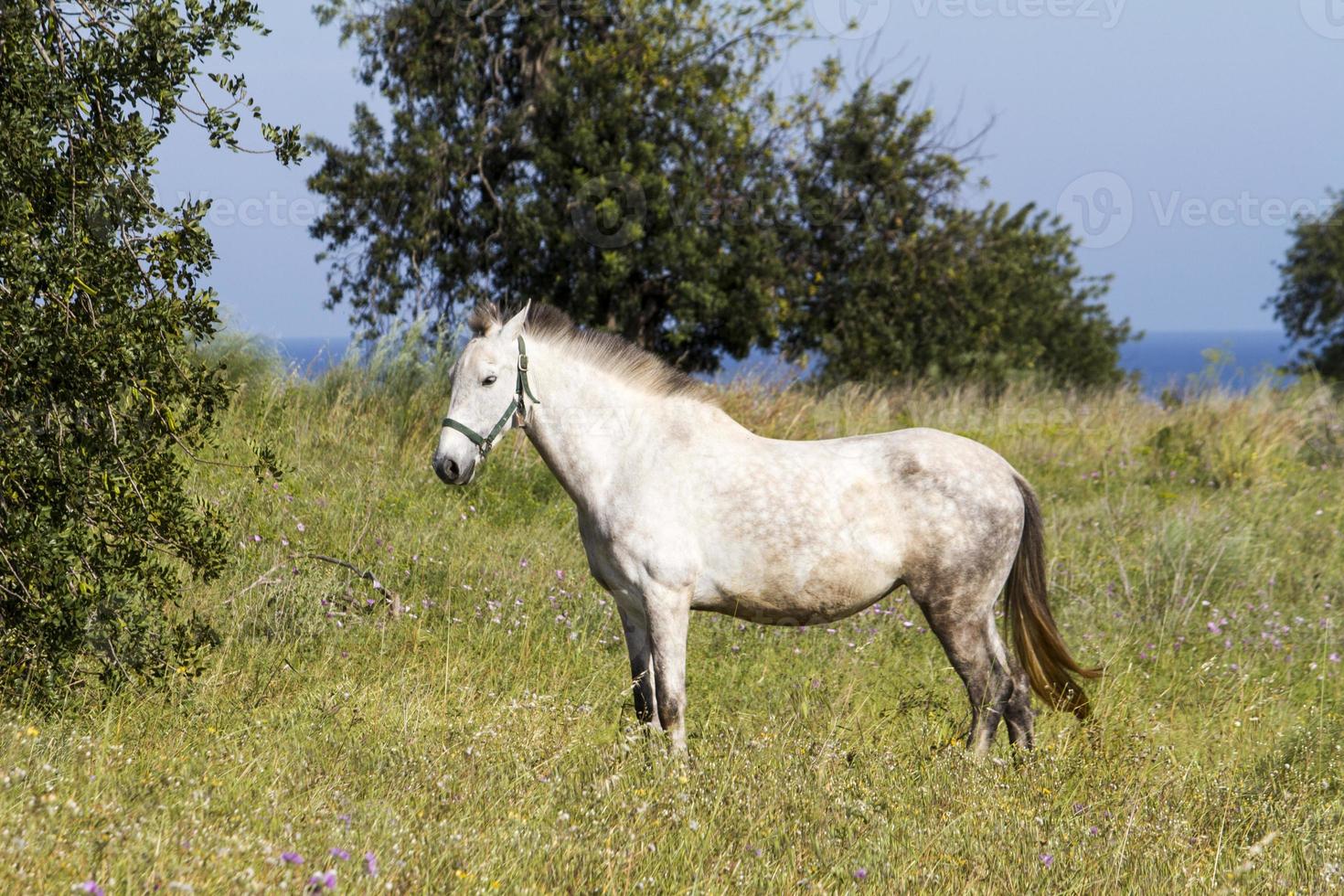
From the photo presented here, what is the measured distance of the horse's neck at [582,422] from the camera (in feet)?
15.9

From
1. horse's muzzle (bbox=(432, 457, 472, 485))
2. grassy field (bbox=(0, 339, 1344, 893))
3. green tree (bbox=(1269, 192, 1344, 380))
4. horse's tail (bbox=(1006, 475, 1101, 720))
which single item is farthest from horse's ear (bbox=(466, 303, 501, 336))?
green tree (bbox=(1269, 192, 1344, 380))

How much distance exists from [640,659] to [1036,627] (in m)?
1.99

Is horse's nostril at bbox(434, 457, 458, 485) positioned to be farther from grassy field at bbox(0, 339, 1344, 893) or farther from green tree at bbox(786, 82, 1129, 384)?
green tree at bbox(786, 82, 1129, 384)

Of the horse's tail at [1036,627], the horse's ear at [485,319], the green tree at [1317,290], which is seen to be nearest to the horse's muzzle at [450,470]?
the horse's ear at [485,319]

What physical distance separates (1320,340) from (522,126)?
2781 cm

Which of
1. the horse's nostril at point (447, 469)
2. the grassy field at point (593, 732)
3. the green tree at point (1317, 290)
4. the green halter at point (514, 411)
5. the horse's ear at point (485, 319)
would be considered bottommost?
the grassy field at point (593, 732)

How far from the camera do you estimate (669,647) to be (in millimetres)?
4656

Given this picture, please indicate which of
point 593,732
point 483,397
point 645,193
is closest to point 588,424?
point 483,397

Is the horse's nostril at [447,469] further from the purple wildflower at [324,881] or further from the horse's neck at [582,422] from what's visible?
the purple wildflower at [324,881]

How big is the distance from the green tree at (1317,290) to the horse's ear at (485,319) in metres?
33.2

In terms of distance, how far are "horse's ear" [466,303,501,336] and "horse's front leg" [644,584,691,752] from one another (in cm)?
136

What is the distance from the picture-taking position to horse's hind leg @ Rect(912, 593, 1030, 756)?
16.5 ft

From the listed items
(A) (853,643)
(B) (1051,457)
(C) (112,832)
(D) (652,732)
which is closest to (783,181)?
(B) (1051,457)

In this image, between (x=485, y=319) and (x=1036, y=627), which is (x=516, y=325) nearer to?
(x=485, y=319)
